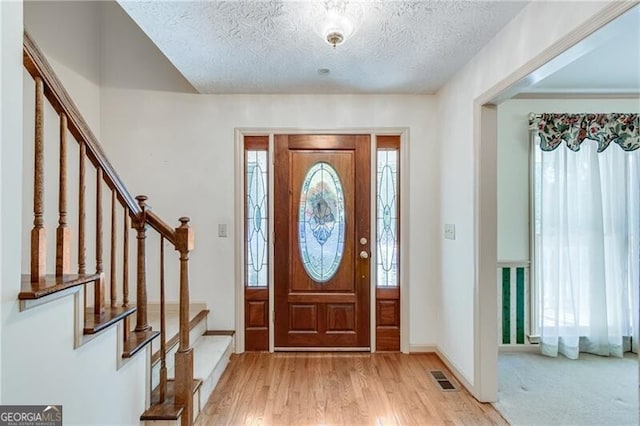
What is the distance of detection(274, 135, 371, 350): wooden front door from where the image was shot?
324 centimetres

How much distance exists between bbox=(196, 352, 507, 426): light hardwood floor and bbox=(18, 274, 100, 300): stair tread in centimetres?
133

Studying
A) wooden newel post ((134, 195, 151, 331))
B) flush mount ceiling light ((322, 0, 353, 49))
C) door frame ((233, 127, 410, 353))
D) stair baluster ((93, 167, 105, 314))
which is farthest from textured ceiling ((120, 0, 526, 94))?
wooden newel post ((134, 195, 151, 331))

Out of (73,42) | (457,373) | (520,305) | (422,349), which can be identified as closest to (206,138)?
(73,42)

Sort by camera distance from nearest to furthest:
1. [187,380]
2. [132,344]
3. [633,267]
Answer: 1. [132,344]
2. [187,380]
3. [633,267]

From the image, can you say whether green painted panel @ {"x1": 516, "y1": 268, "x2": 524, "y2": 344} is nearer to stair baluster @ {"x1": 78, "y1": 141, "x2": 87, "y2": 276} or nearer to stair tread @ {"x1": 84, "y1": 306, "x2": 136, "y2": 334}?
stair tread @ {"x1": 84, "y1": 306, "x2": 136, "y2": 334}

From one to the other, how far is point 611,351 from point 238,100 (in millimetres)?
4241

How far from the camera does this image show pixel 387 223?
10.8ft

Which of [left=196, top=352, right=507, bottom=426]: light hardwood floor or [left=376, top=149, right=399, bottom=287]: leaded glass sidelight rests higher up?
[left=376, top=149, right=399, bottom=287]: leaded glass sidelight

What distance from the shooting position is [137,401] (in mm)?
1747

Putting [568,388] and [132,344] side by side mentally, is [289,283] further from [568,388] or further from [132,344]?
[568,388]

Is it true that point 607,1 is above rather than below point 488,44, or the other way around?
below

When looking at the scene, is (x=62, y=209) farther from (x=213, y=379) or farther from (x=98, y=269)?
(x=213, y=379)

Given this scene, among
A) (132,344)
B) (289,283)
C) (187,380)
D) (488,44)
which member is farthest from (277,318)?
(488,44)

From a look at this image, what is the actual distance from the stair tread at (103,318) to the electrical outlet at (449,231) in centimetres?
241
